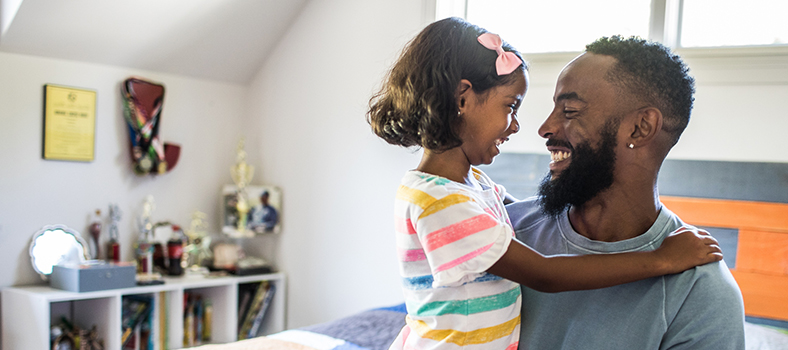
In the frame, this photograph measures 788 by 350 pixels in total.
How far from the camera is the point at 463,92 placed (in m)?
1.18

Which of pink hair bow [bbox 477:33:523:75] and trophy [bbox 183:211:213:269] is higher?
pink hair bow [bbox 477:33:523:75]

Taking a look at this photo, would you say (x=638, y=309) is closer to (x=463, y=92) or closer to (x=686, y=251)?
(x=686, y=251)

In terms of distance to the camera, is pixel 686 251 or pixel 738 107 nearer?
pixel 686 251

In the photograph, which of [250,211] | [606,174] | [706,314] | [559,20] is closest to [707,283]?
[706,314]

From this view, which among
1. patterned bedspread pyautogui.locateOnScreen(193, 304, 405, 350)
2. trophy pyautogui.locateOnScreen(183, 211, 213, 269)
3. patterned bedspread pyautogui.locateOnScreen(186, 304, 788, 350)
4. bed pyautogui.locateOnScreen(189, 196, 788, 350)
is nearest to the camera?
patterned bedspread pyautogui.locateOnScreen(186, 304, 788, 350)

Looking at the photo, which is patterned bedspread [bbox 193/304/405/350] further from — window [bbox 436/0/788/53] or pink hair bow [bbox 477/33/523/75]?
window [bbox 436/0/788/53]

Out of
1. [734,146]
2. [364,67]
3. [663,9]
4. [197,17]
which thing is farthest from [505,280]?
[197,17]

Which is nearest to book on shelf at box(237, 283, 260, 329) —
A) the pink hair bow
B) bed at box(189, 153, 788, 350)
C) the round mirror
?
the round mirror

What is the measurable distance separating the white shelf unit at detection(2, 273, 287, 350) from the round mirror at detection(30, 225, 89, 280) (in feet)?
0.35

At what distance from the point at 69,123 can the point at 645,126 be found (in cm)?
262

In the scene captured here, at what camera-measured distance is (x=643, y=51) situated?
47.2 inches

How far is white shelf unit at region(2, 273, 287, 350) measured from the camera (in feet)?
8.46

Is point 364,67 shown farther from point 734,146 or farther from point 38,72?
point 734,146

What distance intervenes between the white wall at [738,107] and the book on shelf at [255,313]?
86.9 inches
